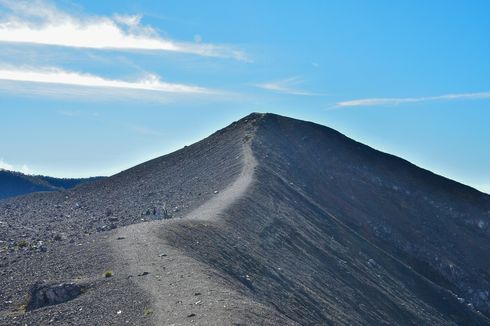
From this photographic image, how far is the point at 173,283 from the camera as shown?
2105cm

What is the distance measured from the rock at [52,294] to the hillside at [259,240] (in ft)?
0.73

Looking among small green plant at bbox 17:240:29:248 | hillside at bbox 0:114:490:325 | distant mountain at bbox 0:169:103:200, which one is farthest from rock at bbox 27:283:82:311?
distant mountain at bbox 0:169:103:200

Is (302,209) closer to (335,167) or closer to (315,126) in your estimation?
(335,167)

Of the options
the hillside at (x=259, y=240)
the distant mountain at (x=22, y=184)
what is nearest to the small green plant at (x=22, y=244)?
the hillside at (x=259, y=240)

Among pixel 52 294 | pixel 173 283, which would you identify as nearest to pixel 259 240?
pixel 173 283

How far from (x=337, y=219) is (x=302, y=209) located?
5855 millimetres

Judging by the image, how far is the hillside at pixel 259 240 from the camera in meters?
21.0

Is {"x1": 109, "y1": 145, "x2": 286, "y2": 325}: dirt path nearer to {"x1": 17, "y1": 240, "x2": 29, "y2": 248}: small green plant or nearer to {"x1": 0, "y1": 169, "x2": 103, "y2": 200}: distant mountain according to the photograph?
{"x1": 17, "y1": 240, "x2": 29, "y2": 248}: small green plant

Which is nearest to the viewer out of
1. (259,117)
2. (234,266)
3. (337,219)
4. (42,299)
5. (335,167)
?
(42,299)

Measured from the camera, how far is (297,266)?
116 feet

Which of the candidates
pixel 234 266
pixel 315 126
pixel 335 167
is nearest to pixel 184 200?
pixel 234 266

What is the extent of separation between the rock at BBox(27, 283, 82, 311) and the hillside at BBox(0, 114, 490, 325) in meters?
0.22

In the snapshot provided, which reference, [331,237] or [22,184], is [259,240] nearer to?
[331,237]

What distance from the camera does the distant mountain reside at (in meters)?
103
